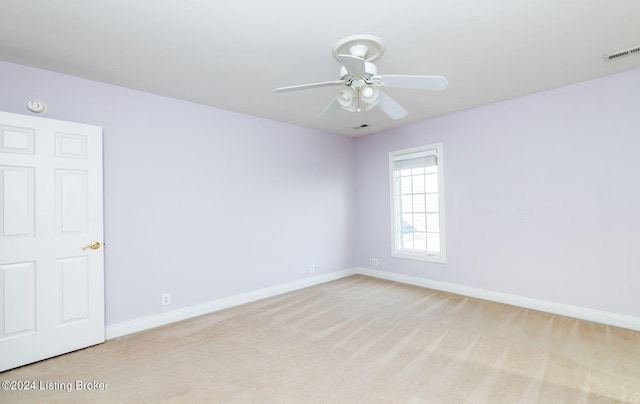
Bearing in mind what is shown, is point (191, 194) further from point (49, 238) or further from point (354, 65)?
point (354, 65)

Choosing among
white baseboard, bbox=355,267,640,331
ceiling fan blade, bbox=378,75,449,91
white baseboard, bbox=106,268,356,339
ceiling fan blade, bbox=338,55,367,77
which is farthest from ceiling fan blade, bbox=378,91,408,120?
white baseboard, bbox=106,268,356,339

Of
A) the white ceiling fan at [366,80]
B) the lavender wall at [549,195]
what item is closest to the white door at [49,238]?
the white ceiling fan at [366,80]

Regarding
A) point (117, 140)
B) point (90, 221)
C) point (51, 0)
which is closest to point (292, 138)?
point (117, 140)

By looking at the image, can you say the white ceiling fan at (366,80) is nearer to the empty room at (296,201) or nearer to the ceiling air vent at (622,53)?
the empty room at (296,201)

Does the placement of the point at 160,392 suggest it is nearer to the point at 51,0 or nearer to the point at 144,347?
the point at 144,347

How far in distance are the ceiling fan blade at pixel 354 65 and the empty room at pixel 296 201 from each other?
0.33 ft

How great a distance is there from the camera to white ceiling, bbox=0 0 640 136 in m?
2.00

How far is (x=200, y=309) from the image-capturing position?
12.0ft

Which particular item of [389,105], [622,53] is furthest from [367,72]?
[622,53]

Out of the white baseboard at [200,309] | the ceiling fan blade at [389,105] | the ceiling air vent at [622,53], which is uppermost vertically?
the ceiling air vent at [622,53]

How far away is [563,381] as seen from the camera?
2.19 metres

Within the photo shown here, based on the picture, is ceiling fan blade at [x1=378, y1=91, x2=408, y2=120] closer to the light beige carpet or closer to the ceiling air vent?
the ceiling air vent

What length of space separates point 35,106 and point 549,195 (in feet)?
17.5

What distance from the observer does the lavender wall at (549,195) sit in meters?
3.06
